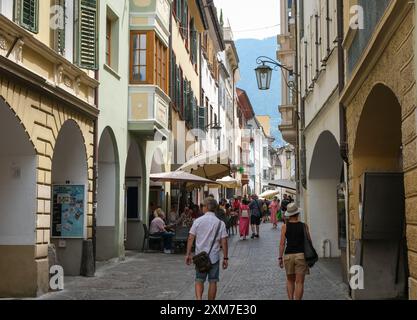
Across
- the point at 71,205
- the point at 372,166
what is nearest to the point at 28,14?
the point at 71,205

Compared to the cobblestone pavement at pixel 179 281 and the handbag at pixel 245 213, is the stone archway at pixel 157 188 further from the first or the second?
the cobblestone pavement at pixel 179 281

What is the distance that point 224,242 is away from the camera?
414 inches

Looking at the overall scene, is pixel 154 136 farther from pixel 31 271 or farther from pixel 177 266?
pixel 31 271

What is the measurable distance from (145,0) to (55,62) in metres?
7.94

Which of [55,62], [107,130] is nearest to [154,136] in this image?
[107,130]

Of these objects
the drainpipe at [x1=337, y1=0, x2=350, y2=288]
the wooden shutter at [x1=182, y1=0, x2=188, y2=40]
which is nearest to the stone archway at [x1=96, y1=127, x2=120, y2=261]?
the drainpipe at [x1=337, y1=0, x2=350, y2=288]

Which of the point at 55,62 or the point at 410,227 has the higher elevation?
the point at 55,62

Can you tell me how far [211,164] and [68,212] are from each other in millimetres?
12627

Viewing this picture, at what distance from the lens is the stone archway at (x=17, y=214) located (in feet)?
40.0

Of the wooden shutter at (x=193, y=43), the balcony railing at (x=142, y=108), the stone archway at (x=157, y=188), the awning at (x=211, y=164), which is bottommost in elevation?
the stone archway at (x=157, y=188)

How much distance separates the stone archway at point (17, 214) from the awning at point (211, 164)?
13447 mm

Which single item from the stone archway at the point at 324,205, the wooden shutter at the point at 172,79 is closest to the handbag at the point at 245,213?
the wooden shutter at the point at 172,79

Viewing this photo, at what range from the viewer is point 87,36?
1474 centimetres

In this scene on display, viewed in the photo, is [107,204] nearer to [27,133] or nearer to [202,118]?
[27,133]
